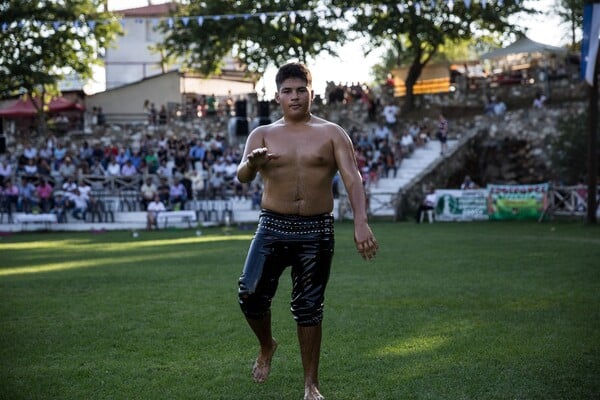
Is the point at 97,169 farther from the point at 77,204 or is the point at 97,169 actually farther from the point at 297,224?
the point at 297,224

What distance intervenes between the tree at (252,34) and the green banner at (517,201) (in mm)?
15789

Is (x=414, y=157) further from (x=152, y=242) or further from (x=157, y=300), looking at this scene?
(x=157, y=300)

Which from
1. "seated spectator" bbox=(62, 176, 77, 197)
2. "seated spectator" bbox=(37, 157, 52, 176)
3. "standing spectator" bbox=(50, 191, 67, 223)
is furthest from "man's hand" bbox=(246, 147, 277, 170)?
"seated spectator" bbox=(37, 157, 52, 176)

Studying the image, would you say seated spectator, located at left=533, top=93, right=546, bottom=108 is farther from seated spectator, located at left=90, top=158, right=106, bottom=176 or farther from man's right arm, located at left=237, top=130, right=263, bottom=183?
man's right arm, located at left=237, top=130, right=263, bottom=183

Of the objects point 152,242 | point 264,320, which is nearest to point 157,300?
point 264,320

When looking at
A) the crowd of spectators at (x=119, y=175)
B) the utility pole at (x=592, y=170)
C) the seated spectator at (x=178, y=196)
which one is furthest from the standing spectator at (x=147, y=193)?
the utility pole at (x=592, y=170)

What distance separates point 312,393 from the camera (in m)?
6.30

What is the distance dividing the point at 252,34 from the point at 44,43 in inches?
451

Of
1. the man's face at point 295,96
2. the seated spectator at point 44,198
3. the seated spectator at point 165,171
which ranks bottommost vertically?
the seated spectator at point 44,198

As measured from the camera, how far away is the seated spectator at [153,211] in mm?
30734

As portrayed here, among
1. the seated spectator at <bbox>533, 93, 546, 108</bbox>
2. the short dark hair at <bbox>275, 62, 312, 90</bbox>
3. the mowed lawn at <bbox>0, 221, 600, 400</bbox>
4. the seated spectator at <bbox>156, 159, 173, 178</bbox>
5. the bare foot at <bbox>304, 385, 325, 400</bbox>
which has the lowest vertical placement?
the mowed lawn at <bbox>0, 221, 600, 400</bbox>

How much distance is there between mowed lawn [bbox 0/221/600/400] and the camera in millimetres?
6801

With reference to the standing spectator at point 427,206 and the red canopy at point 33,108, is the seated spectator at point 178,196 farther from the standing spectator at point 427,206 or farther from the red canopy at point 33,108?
the red canopy at point 33,108

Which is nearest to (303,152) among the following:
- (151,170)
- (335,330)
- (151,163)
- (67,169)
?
(335,330)
